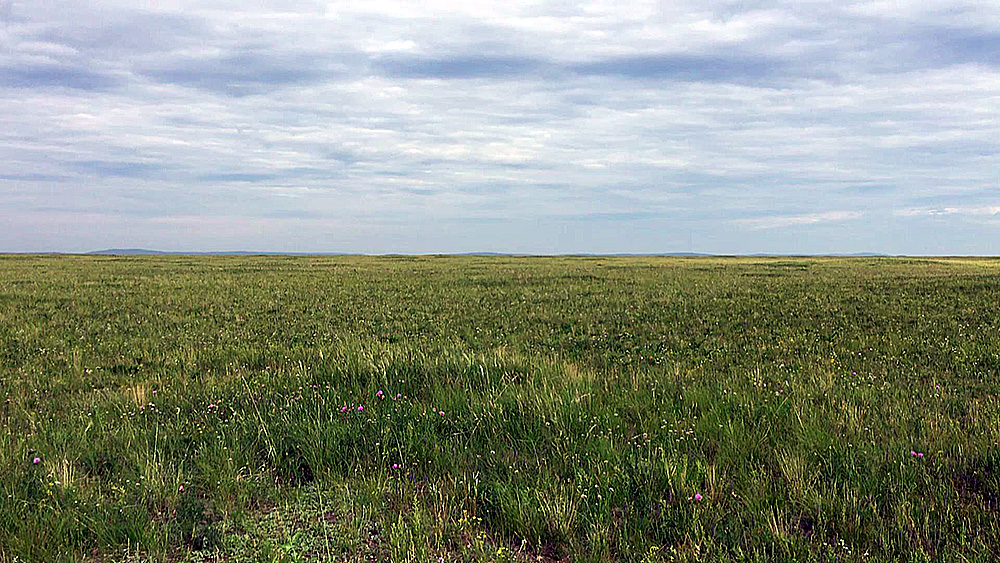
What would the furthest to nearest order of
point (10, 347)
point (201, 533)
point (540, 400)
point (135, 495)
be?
point (10, 347)
point (540, 400)
point (135, 495)
point (201, 533)

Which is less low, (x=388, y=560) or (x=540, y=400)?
(x=540, y=400)

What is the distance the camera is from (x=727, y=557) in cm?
346

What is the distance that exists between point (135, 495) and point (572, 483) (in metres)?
3.16

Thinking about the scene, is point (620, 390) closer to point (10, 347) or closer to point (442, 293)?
point (10, 347)

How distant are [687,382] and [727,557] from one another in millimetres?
4220

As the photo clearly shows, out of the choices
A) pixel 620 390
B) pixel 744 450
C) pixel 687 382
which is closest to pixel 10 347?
pixel 620 390

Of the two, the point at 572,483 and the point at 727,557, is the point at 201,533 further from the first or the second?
the point at 727,557

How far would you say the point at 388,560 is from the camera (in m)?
3.58

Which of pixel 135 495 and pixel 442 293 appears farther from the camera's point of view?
pixel 442 293

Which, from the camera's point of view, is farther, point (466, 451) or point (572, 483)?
A: point (466, 451)

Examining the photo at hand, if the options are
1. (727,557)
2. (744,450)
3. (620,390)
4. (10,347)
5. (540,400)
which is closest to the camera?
(727,557)

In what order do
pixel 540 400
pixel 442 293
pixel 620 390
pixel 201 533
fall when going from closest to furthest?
pixel 201 533 → pixel 540 400 → pixel 620 390 → pixel 442 293

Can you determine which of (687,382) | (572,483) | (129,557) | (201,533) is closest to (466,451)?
(572,483)

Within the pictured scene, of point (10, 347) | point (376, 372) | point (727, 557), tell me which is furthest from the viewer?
point (10, 347)
